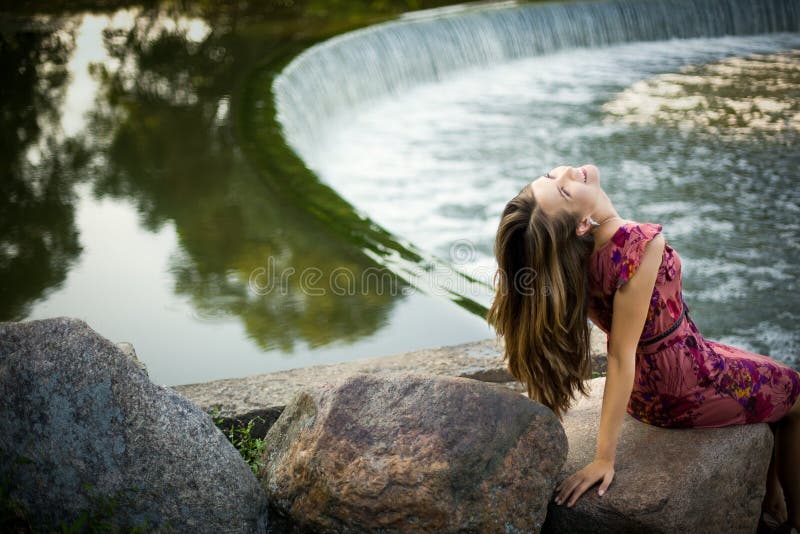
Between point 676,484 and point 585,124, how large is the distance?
6290 millimetres

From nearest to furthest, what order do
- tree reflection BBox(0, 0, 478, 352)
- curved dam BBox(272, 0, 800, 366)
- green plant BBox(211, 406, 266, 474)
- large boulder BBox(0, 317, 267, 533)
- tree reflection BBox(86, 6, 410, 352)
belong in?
large boulder BBox(0, 317, 267, 533) → green plant BBox(211, 406, 266, 474) → tree reflection BBox(86, 6, 410, 352) → tree reflection BBox(0, 0, 478, 352) → curved dam BBox(272, 0, 800, 366)

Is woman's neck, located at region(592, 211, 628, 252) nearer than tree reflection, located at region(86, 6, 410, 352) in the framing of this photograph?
Yes

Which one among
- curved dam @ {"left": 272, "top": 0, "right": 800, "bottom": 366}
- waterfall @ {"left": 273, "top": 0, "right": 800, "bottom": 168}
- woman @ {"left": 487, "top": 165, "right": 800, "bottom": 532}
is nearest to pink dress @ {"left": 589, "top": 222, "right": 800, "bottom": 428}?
woman @ {"left": 487, "top": 165, "right": 800, "bottom": 532}

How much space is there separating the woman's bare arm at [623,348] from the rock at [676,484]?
8 cm

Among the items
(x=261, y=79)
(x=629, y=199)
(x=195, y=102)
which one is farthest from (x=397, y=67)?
(x=629, y=199)

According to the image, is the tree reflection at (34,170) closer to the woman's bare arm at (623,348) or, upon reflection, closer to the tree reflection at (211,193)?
the tree reflection at (211,193)

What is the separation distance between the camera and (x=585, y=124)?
830cm

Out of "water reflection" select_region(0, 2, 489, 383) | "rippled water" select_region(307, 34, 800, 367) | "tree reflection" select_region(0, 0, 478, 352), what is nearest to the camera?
"water reflection" select_region(0, 2, 489, 383)

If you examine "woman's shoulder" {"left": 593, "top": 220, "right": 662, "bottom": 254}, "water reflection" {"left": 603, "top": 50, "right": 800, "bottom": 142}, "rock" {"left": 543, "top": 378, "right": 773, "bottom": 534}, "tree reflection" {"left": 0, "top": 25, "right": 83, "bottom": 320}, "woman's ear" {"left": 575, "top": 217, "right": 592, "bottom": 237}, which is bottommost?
"rock" {"left": 543, "top": 378, "right": 773, "bottom": 534}

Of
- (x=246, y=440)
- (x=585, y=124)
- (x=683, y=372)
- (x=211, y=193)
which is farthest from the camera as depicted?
(x=585, y=124)

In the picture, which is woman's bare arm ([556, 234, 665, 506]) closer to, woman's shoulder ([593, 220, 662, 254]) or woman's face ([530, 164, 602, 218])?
woman's shoulder ([593, 220, 662, 254])

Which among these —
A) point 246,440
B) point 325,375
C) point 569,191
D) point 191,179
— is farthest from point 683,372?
point 191,179

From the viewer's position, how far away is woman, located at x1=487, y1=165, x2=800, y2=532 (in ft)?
8.20

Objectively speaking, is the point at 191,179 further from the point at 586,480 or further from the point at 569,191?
the point at 586,480
